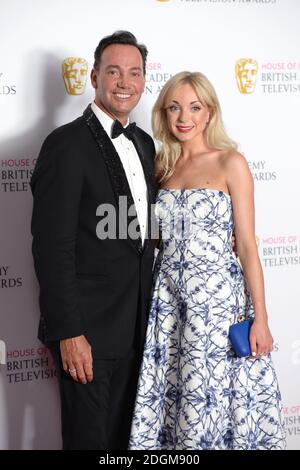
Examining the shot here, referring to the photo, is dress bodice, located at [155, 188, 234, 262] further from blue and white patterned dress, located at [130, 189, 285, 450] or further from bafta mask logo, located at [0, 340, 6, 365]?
bafta mask logo, located at [0, 340, 6, 365]

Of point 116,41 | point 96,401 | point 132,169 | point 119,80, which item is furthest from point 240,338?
point 116,41

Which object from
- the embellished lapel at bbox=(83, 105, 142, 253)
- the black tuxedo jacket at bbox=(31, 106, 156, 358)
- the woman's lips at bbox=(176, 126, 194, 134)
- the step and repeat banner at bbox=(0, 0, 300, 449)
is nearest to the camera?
the black tuxedo jacket at bbox=(31, 106, 156, 358)

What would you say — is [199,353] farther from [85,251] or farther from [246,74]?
[246,74]

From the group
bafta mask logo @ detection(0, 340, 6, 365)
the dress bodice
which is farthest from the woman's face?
bafta mask logo @ detection(0, 340, 6, 365)

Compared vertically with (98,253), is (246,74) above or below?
above

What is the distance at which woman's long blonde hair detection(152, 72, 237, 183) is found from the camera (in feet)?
7.36

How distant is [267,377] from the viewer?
7.21 feet

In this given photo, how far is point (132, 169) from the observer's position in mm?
2176

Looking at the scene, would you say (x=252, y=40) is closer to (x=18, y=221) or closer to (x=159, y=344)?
(x=18, y=221)

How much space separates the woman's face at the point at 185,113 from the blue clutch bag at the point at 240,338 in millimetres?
714

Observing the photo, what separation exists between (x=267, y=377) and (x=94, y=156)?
983 millimetres

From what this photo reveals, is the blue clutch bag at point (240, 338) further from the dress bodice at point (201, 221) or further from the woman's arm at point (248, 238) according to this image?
the dress bodice at point (201, 221)

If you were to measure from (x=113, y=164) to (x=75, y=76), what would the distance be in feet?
2.36

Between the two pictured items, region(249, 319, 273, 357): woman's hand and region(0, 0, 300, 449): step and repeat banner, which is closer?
region(249, 319, 273, 357): woman's hand
